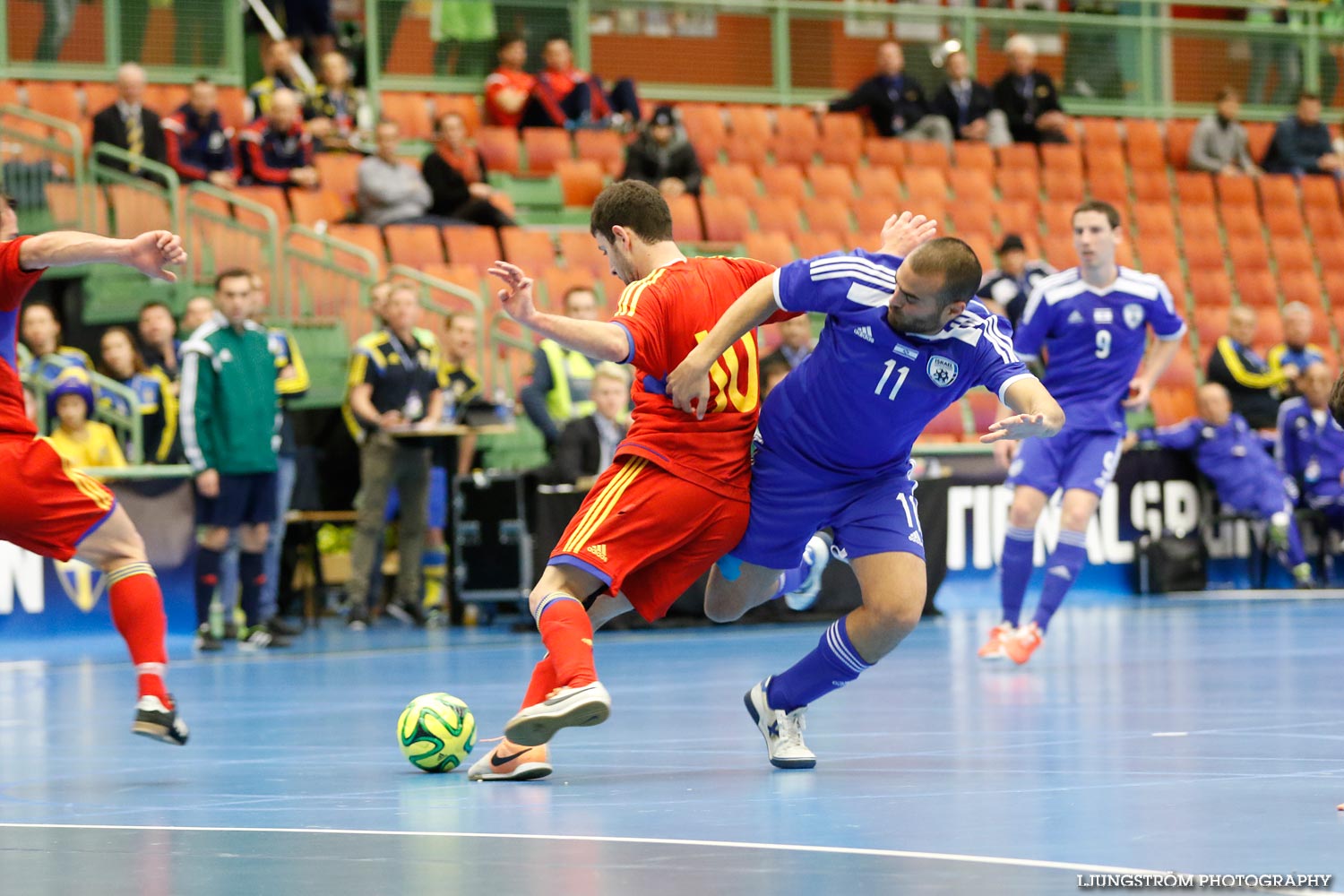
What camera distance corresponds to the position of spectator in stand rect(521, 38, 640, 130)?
1889cm

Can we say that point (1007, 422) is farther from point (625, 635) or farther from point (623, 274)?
point (625, 635)

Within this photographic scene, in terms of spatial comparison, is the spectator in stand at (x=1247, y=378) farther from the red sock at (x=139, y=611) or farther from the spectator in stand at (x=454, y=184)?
the red sock at (x=139, y=611)

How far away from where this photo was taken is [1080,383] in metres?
10.0

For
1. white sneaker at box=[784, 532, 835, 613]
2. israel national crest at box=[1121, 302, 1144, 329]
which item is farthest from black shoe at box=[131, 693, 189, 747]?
israel national crest at box=[1121, 302, 1144, 329]

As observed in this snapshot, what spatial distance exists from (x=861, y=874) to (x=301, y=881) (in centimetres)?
120

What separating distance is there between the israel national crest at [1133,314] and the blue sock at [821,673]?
14.8 feet

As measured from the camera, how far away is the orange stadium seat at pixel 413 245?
652 inches

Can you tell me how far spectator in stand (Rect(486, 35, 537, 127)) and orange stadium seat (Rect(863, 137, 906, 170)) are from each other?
3656 millimetres

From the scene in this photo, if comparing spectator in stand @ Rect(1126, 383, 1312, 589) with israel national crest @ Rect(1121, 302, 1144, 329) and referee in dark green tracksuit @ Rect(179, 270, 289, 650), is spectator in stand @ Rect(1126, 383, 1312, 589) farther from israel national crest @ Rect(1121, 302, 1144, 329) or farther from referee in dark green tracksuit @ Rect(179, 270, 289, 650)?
referee in dark green tracksuit @ Rect(179, 270, 289, 650)

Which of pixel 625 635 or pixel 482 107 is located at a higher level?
pixel 482 107

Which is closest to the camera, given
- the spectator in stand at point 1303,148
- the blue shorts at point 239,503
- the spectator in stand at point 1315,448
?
the blue shorts at point 239,503

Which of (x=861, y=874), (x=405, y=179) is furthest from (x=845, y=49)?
(x=861, y=874)

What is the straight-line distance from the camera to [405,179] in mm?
16766

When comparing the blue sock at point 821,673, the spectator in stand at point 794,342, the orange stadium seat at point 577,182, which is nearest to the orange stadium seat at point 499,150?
the orange stadium seat at point 577,182
